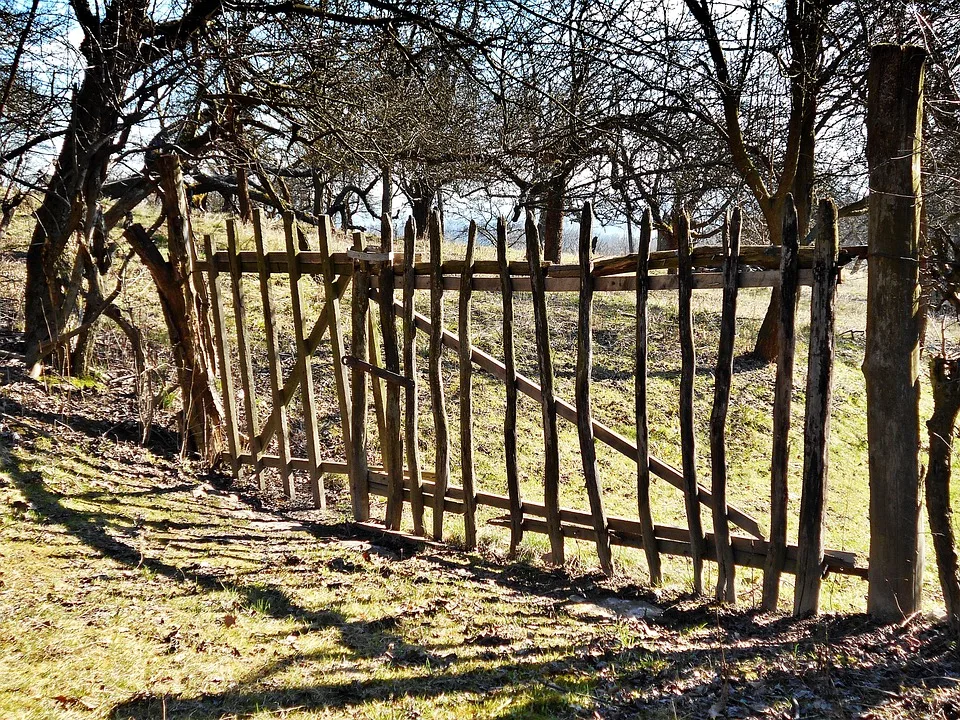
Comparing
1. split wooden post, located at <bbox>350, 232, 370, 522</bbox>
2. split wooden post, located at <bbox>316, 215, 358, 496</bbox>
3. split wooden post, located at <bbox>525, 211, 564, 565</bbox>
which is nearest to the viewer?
split wooden post, located at <bbox>525, 211, 564, 565</bbox>

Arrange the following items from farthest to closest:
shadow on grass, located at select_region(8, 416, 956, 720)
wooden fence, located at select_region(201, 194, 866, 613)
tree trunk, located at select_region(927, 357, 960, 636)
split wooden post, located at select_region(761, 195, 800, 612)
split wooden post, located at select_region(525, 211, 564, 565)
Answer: split wooden post, located at select_region(525, 211, 564, 565)
wooden fence, located at select_region(201, 194, 866, 613)
split wooden post, located at select_region(761, 195, 800, 612)
tree trunk, located at select_region(927, 357, 960, 636)
shadow on grass, located at select_region(8, 416, 956, 720)

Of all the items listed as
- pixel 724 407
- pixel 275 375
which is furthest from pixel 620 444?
pixel 275 375

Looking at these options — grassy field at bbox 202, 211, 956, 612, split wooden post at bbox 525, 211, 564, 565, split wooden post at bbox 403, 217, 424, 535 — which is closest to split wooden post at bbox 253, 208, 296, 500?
grassy field at bbox 202, 211, 956, 612

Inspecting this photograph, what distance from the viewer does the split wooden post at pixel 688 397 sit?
393cm

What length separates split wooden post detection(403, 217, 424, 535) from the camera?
4.99 meters

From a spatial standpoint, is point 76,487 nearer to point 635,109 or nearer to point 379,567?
point 379,567

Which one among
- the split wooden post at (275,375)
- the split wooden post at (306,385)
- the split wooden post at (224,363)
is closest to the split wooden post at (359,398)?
the split wooden post at (306,385)

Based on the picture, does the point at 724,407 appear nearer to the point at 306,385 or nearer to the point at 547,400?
the point at 547,400

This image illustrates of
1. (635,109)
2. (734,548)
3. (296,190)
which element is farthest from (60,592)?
(296,190)

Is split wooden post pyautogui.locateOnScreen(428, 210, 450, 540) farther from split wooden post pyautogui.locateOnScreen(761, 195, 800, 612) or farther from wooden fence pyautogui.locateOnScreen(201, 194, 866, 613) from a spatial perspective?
split wooden post pyautogui.locateOnScreen(761, 195, 800, 612)

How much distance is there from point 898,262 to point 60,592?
180 inches

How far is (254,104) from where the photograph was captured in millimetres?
7562

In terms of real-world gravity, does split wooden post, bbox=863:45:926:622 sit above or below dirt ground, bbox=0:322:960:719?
above

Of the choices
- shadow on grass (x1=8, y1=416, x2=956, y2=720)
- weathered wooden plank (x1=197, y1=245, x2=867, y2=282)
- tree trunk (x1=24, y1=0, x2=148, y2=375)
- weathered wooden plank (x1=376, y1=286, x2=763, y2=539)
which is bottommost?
shadow on grass (x1=8, y1=416, x2=956, y2=720)
